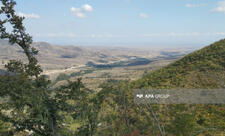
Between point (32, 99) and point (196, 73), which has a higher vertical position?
point (32, 99)

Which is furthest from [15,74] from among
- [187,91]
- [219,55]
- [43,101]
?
[219,55]

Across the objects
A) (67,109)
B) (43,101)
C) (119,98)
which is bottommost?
(119,98)

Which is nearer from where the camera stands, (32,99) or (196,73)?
(32,99)

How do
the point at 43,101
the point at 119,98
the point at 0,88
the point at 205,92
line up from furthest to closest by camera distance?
1. the point at 205,92
2. the point at 119,98
3. the point at 43,101
4. the point at 0,88

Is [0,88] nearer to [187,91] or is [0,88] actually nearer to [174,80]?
[187,91]

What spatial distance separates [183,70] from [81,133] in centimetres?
3719

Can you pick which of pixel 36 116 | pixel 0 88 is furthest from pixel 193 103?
pixel 0 88

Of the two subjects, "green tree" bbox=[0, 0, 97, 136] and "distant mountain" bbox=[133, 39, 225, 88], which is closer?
"green tree" bbox=[0, 0, 97, 136]

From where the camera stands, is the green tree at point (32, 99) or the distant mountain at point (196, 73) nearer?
the green tree at point (32, 99)

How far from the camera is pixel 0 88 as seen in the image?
1061cm

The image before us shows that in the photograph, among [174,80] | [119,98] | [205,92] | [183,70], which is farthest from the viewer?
[183,70]

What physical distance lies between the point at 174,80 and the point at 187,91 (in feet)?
31.1

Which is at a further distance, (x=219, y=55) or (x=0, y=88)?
(x=219, y=55)

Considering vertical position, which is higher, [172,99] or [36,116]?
[36,116]
